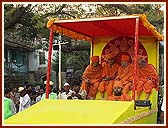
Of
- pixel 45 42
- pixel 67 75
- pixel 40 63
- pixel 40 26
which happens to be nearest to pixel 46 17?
pixel 40 26


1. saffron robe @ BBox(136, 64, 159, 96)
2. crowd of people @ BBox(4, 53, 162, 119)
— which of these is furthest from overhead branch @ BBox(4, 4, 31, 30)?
saffron robe @ BBox(136, 64, 159, 96)

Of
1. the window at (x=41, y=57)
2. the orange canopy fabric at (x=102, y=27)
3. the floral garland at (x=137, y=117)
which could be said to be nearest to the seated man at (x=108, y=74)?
the orange canopy fabric at (x=102, y=27)

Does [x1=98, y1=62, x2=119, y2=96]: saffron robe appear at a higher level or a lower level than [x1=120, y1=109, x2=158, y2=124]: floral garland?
higher

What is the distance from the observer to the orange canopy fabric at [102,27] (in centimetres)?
553

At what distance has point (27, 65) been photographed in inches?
651

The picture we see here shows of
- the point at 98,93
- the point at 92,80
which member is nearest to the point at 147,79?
the point at 98,93

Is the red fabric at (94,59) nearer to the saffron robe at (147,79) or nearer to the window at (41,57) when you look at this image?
the saffron robe at (147,79)

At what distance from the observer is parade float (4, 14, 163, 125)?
4547mm

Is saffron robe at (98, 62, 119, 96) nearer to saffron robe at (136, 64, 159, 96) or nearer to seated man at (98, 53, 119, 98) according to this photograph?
seated man at (98, 53, 119, 98)

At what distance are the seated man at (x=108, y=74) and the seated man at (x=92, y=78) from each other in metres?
0.10

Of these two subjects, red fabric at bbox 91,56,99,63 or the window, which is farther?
the window

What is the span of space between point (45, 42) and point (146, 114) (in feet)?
27.2

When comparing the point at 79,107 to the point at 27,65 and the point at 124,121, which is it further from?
the point at 27,65

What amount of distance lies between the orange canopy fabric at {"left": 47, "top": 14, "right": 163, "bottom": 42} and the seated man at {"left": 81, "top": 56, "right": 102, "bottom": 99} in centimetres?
59
